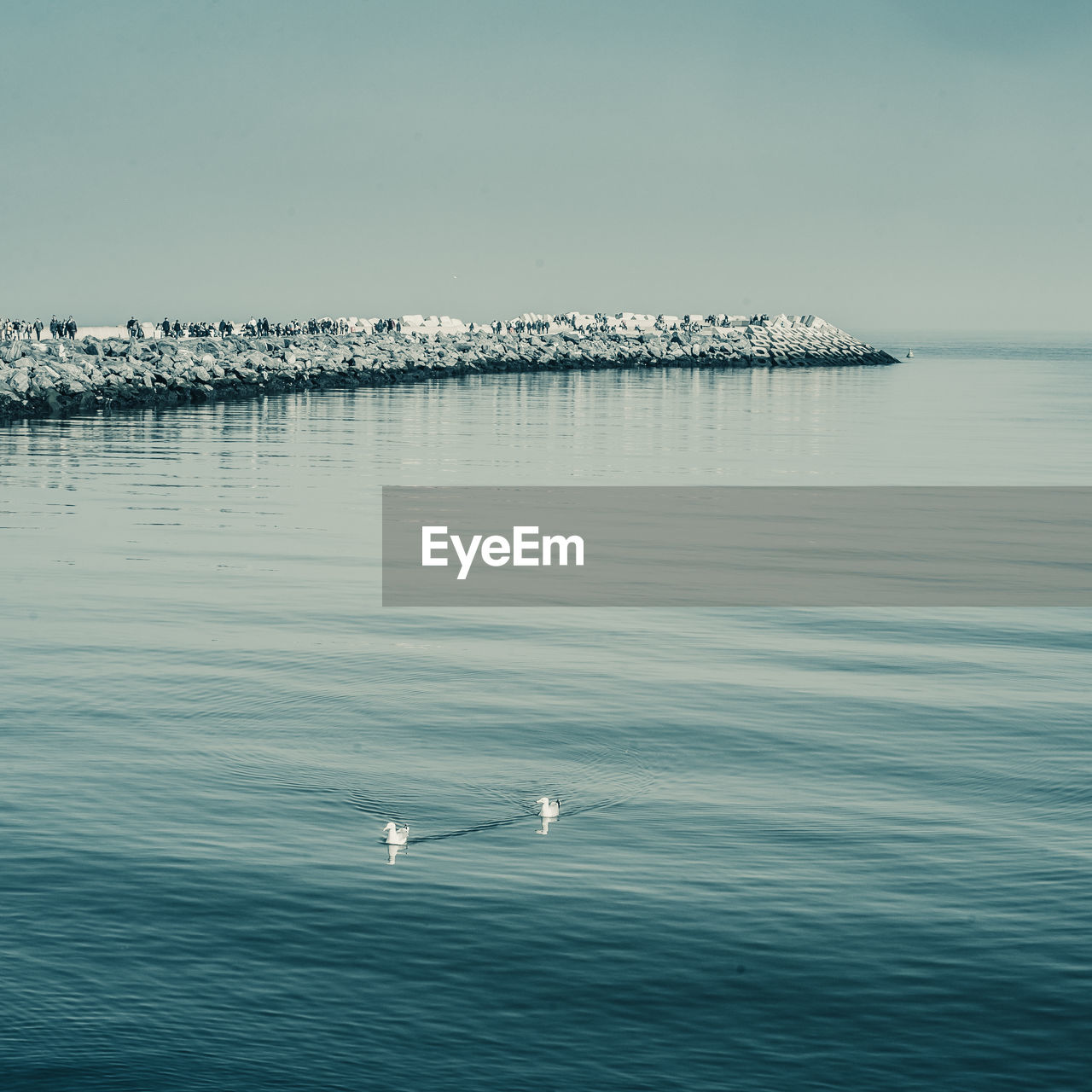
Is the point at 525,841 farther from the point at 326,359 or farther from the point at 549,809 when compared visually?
the point at 326,359

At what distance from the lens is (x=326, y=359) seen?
229 feet

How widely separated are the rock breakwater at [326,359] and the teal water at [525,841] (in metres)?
32.8

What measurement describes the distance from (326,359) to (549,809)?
6327 cm

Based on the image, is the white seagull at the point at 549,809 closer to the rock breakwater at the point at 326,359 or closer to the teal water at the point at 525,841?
the teal water at the point at 525,841

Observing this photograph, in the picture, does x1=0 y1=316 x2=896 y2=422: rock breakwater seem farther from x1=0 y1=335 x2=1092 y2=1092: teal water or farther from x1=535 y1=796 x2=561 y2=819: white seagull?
x1=535 y1=796 x2=561 y2=819: white seagull

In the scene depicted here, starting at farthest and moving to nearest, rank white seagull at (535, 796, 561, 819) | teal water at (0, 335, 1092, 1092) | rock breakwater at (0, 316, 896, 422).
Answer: rock breakwater at (0, 316, 896, 422) → white seagull at (535, 796, 561, 819) → teal water at (0, 335, 1092, 1092)

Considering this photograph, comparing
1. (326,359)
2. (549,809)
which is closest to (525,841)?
(549,809)

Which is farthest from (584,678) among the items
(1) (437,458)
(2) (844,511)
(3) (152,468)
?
(1) (437,458)

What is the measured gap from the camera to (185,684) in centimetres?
1133

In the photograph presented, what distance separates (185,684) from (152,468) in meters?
17.7

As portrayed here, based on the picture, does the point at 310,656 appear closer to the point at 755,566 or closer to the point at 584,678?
the point at 584,678

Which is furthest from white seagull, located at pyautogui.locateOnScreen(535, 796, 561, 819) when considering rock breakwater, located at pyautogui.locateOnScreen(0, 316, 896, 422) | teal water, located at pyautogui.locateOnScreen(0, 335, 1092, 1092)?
rock breakwater, located at pyautogui.locateOnScreen(0, 316, 896, 422)

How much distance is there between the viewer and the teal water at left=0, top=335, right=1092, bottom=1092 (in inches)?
219

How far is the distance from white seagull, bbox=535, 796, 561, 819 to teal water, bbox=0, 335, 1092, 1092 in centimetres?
7
